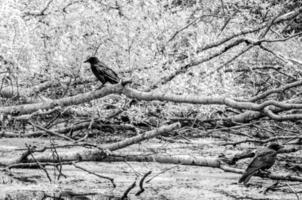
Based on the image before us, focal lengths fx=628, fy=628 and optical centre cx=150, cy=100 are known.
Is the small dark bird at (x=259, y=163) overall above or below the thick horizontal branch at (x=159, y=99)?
below

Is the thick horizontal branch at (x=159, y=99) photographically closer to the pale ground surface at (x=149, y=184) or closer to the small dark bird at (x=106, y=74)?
the pale ground surface at (x=149, y=184)

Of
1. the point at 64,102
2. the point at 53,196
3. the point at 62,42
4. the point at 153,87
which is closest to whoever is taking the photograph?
the point at 53,196

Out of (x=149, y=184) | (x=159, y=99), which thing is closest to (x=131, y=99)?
(x=149, y=184)

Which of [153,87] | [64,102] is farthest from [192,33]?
[64,102]

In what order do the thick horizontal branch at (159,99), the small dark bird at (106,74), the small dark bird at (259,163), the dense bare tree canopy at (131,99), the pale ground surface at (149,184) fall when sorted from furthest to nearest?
the small dark bird at (106,74) → the small dark bird at (259,163) → the dense bare tree canopy at (131,99) → the pale ground surface at (149,184) → the thick horizontal branch at (159,99)

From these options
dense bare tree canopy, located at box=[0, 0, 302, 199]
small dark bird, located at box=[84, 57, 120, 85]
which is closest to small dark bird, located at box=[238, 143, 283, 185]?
dense bare tree canopy, located at box=[0, 0, 302, 199]

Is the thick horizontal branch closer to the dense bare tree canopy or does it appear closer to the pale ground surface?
the dense bare tree canopy

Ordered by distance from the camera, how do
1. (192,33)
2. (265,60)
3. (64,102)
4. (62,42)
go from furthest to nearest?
(265,60) < (192,33) < (62,42) < (64,102)

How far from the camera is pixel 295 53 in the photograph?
1205cm

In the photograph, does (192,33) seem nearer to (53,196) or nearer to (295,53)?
(295,53)

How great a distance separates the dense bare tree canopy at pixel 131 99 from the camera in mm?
6496

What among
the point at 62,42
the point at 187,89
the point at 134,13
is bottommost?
the point at 187,89

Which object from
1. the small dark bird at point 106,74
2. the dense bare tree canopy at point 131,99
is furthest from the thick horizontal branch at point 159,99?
the small dark bird at point 106,74

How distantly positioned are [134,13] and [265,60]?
364 centimetres
